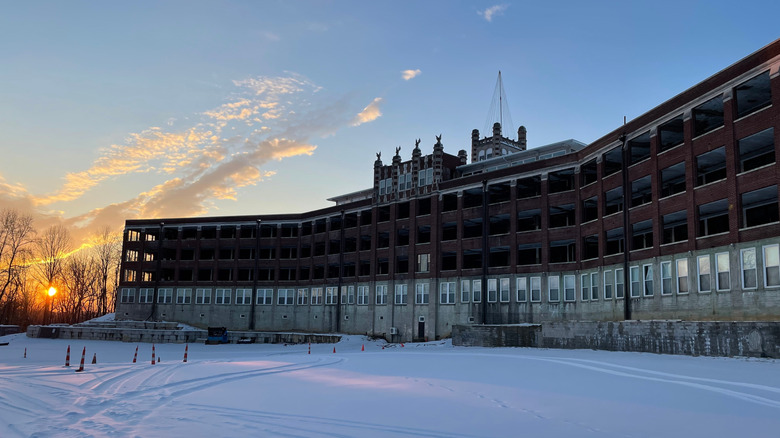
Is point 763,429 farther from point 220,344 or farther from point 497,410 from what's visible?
point 220,344

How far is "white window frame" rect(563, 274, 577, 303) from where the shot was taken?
50500mm

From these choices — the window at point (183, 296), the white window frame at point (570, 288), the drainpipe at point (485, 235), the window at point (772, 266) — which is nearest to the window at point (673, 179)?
the window at point (772, 266)

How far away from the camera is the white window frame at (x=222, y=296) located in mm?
83000

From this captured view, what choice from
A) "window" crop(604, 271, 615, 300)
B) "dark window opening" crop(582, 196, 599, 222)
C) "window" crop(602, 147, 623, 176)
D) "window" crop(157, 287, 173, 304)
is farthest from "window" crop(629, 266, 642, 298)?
"window" crop(157, 287, 173, 304)

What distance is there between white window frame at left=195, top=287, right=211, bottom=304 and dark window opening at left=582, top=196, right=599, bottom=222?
53099 mm

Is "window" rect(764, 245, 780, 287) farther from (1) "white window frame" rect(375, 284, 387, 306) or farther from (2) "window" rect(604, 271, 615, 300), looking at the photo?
(1) "white window frame" rect(375, 284, 387, 306)

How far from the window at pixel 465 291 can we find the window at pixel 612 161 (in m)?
17.2

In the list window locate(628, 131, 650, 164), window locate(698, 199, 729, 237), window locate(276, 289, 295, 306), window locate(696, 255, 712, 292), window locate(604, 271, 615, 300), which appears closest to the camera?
window locate(696, 255, 712, 292)

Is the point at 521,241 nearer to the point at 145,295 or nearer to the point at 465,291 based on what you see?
the point at 465,291

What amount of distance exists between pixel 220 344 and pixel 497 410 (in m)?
55.7


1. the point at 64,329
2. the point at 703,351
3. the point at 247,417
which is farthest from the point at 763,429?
the point at 64,329

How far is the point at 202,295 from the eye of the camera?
277ft

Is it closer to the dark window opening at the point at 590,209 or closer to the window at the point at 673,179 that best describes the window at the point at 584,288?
the dark window opening at the point at 590,209

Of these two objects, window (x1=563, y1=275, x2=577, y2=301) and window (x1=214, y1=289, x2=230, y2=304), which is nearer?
window (x1=563, y1=275, x2=577, y2=301)
